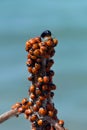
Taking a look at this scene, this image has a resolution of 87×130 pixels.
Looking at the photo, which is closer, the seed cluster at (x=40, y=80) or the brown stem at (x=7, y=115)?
the seed cluster at (x=40, y=80)

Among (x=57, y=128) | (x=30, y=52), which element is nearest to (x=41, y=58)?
(x=30, y=52)

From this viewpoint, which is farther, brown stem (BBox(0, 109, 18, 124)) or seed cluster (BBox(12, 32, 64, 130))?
brown stem (BBox(0, 109, 18, 124))

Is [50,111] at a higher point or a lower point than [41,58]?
lower

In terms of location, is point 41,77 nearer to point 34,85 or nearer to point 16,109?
point 34,85

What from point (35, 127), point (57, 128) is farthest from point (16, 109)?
point (57, 128)

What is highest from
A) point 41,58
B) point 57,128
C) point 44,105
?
point 41,58

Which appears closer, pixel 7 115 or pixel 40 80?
pixel 40 80

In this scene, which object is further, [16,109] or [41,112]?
[16,109]
